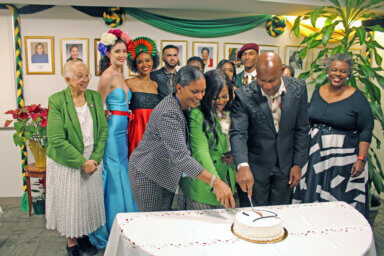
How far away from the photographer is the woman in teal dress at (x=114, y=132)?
282 cm


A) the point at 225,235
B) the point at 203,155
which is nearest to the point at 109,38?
the point at 203,155

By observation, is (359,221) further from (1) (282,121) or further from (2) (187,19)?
(2) (187,19)

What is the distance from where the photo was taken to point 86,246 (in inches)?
107

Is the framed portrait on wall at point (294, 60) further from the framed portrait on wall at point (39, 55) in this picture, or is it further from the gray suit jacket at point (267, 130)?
the framed portrait on wall at point (39, 55)

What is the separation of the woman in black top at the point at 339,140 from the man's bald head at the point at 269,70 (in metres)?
0.89

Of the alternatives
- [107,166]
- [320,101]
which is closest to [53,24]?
[107,166]

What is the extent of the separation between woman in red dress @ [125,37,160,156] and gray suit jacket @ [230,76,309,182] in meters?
1.14

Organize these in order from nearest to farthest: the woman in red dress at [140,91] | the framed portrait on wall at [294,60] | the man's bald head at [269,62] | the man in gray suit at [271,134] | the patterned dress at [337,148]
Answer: the man's bald head at [269,62] → the man in gray suit at [271,134] → the patterned dress at [337,148] → the woman in red dress at [140,91] → the framed portrait on wall at [294,60]

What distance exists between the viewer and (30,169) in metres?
3.42

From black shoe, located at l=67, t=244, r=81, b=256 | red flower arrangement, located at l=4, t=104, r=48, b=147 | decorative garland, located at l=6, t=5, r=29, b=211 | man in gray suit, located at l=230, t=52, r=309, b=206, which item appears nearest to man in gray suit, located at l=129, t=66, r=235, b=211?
man in gray suit, located at l=230, t=52, r=309, b=206

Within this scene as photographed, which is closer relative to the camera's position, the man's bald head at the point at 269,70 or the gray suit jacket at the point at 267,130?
the man's bald head at the point at 269,70

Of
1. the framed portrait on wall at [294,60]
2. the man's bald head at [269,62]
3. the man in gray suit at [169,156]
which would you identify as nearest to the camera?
the man in gray suit at [169,156]

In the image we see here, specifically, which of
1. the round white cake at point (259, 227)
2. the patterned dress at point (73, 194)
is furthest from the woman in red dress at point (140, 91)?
the round white cake at point (259, 227)

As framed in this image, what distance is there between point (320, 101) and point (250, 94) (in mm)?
916
